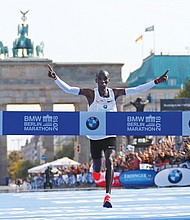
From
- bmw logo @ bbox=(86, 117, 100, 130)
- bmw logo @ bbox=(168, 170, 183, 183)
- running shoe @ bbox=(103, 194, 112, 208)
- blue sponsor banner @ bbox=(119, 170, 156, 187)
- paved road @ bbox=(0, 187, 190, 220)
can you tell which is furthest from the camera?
blue sponsor banner @ bbox=(119, 170, 156, 187)

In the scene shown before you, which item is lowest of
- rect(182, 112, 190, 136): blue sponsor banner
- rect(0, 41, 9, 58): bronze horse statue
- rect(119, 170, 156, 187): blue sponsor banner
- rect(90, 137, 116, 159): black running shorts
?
rect(119, 170, 156, 187): blue sponsor banner

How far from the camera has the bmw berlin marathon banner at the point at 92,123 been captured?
12836mm

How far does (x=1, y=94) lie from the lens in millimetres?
82125

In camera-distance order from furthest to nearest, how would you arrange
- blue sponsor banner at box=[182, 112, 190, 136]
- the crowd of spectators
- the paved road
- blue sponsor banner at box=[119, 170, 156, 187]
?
blue sponsor banner at box=[119, 170, 156, 187], the crowd of spectators, blue sponsor banner at box=[182, 112, 190, 136], the paved road

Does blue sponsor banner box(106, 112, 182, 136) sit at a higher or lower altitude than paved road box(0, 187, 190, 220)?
higher

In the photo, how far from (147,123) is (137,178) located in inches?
672

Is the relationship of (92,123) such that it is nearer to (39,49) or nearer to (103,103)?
(103,103)

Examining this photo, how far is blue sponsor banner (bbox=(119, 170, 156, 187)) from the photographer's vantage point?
29750 millimetres

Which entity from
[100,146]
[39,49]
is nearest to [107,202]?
[100,146]

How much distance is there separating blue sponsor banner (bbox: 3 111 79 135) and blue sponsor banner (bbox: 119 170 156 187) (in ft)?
55.8

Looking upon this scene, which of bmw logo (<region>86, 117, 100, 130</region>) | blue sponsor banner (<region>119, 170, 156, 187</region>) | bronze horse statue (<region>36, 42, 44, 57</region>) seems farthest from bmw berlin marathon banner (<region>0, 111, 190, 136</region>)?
bronze horse statue (<region>36, 42, 44, 57</region>)

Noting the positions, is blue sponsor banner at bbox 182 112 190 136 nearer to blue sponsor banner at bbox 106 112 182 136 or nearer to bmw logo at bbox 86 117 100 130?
blue sponsor banner at bbox 106 112 182 136

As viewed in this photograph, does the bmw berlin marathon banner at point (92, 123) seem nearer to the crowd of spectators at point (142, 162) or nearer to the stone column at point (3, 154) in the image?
the crowd of spectators at point (142, 162)

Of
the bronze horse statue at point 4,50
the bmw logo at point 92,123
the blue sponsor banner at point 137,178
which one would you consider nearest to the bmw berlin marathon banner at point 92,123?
the bmw logo at point 92,123
